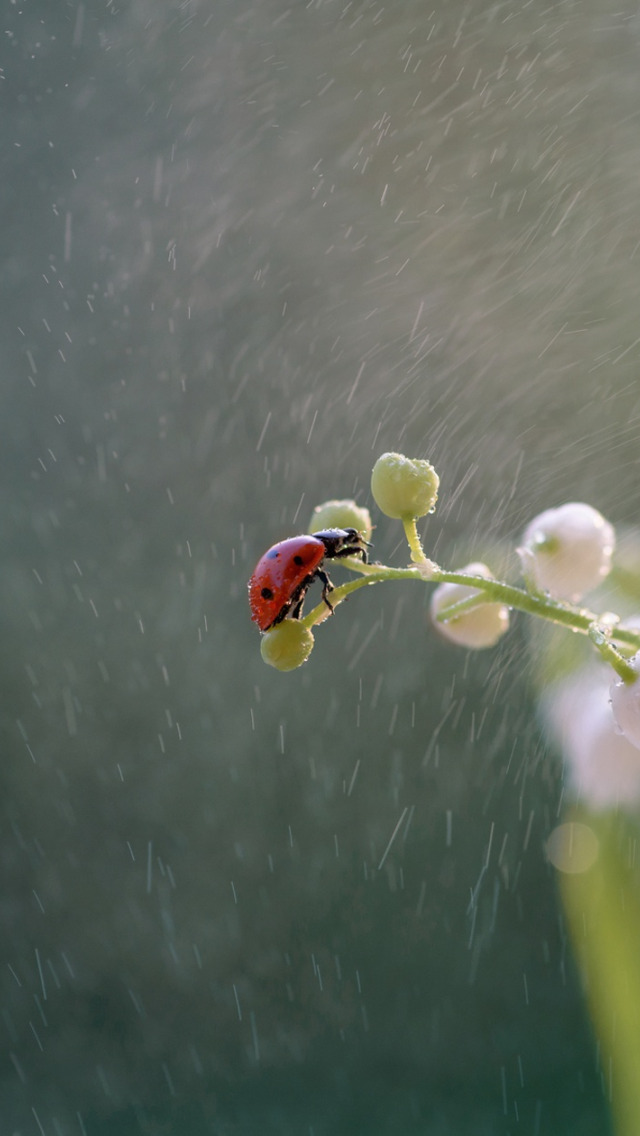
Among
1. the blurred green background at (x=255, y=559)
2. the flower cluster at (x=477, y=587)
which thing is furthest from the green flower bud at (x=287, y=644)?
the blurred green background at (x=255, y=559)

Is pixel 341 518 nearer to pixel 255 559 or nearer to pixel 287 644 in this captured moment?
pixel 287 644

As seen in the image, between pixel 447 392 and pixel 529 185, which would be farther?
pixel 447 392

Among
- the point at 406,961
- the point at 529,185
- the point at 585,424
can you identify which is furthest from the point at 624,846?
the point at 529,185

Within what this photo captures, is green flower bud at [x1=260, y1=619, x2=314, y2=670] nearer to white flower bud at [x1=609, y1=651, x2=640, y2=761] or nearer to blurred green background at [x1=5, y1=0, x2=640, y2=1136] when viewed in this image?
white flower bud at [x1=609, y1=651, x2=640, y2=761]

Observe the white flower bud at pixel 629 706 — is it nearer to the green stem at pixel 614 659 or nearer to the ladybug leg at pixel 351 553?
the green stem at pixel 614 659

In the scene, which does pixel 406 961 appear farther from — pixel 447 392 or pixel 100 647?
pixel 447 392

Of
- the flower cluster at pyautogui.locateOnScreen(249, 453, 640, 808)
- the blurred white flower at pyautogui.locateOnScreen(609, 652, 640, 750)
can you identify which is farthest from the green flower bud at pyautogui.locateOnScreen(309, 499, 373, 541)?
the blurred white flower at pyautogui.locateOnScreen(609, 652, 640, 750)

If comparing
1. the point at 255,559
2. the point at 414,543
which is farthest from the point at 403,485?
the point at 255,559
